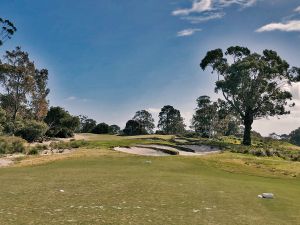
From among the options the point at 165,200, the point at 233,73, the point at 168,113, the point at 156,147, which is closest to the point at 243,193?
the point at 165,200

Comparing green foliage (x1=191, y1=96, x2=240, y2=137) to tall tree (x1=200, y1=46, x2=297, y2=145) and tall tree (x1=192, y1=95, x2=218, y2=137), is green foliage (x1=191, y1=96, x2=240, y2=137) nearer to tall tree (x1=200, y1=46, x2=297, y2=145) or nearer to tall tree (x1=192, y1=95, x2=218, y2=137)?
tall tree (x1=192, y1=95, x2=218, y2=137)

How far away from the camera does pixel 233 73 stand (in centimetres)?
8575

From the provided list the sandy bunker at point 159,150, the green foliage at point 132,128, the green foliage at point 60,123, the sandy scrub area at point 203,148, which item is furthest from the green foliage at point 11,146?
the green foliage at point 132,128

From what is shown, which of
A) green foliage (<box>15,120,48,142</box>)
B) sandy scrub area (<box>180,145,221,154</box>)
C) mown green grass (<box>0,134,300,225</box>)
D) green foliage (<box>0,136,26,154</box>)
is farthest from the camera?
green foliage (<box>15,120,48,142</box>)

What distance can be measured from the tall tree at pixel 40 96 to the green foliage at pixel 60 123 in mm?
2593

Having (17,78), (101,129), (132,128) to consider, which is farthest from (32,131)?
(132,128)

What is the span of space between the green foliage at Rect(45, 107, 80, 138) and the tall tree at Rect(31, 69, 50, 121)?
2593 millimetres

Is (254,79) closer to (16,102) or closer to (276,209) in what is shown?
(16,102)

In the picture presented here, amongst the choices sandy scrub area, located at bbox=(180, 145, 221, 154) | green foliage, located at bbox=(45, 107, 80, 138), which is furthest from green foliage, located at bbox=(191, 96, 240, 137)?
sandy scrub area, located at bbox=(180, 145, 221, 154)

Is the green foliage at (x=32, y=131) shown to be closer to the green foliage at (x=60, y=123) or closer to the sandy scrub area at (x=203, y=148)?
the green foliage at (x=60, y=123)

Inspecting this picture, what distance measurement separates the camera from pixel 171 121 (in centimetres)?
19762

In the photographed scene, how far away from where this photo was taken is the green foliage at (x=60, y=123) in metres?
105

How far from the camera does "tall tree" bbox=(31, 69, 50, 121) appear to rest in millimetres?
109950

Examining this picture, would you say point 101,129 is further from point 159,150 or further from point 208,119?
point 159,150
